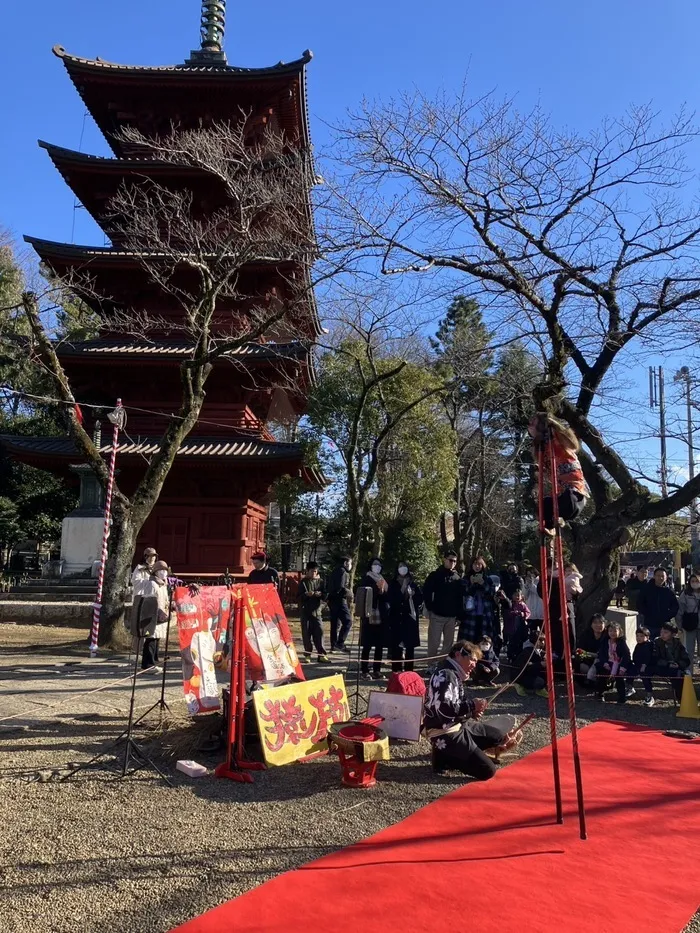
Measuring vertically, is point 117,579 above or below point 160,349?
below

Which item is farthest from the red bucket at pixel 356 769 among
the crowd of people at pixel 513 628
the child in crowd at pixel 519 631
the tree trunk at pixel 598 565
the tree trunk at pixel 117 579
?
the tree trunk at pixel 117 579

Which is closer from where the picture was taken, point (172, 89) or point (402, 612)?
point (402, 612)

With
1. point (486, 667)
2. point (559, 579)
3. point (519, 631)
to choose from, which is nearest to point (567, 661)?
point (559, 579)

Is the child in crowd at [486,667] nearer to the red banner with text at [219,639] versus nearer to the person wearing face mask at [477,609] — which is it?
the person wearing face mask at [477,609]

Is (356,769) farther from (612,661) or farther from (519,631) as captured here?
(519,631)

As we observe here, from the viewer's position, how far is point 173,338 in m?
18.5

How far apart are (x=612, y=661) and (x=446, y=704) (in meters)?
4.79

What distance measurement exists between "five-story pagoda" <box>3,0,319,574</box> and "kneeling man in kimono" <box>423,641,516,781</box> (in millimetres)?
11192

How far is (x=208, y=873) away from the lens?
12.9 ft

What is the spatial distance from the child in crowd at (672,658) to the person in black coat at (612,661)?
403 millimetres

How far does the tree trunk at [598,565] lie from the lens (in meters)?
11.4

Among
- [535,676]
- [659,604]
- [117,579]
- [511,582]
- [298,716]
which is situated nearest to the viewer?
[298,716]

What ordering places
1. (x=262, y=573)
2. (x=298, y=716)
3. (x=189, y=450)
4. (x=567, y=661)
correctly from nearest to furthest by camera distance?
(x=567, y=661) < (x=298, y=716) < (x=262, y=573) < (x=189, y=450)

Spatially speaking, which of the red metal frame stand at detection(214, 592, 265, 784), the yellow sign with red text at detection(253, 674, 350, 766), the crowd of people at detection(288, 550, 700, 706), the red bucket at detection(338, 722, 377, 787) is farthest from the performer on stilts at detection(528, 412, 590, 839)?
the crowd of people at detection(288, 550, 700, 706)
